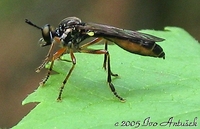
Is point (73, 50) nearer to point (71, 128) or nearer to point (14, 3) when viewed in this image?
point (71, 128)

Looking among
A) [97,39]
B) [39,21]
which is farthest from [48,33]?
[39,21]

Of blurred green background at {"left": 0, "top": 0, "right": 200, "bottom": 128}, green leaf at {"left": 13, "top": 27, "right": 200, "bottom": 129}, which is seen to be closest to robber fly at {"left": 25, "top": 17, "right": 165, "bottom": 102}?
green leaf at {"left": 13, "top": 27, "right": 200, "bottom": 129}

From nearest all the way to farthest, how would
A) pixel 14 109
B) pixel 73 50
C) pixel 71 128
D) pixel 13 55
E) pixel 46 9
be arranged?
pixel 71 128 < pixel 73 50 < pixel 14 109 < pixel 13 55 < pixel 46 9

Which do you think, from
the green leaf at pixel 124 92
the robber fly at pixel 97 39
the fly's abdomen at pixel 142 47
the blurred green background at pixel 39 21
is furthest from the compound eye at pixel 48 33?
the blurred green background at pixel 39 21

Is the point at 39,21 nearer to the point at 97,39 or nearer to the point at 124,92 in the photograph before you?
the point at 97,39

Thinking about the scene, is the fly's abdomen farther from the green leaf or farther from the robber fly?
the green leaf

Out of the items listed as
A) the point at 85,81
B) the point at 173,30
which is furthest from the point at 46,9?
the point at 85,81
